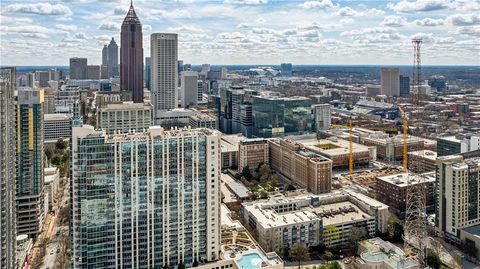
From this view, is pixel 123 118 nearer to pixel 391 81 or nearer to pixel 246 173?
pixel 246 173

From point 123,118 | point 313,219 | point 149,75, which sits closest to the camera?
point 313,219

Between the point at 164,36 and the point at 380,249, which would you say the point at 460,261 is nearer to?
the point at 380,249

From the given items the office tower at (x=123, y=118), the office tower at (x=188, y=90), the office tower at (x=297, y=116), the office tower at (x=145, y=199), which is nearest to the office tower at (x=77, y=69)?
the office tower at (x=188, y=90)

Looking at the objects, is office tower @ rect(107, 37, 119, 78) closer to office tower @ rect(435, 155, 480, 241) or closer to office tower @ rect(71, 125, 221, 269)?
office tower @ rect(71, 125, 221, 269)

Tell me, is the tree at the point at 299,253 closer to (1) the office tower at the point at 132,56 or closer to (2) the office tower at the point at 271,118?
(2) the office tower at the point at 271,118

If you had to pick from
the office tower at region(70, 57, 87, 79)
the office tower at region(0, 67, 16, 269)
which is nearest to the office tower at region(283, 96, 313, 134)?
the office tower at region(0, 67, 16, 269)

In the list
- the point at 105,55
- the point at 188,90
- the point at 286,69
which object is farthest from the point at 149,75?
the point at 286,69

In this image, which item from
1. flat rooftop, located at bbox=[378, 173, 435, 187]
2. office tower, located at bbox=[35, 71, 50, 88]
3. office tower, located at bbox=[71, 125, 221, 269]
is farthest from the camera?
office tower, located at bbox=[35, 71, 50, 88]
